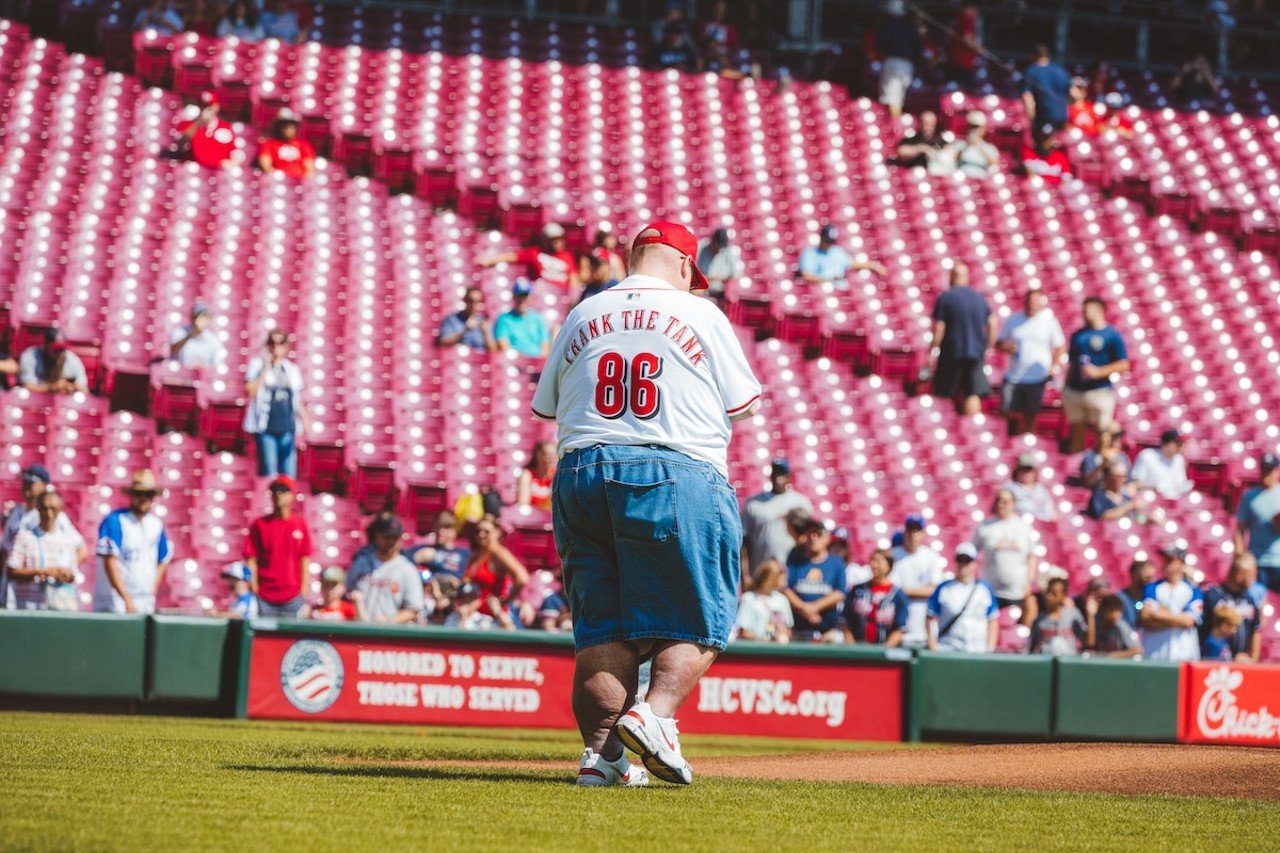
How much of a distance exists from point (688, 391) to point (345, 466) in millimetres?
10177

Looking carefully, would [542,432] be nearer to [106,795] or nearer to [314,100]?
[314,100]

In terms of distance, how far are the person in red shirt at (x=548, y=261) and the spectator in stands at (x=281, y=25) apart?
5.55 metres

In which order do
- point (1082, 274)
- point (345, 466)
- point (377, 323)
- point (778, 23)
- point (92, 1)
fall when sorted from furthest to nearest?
point (778, 23)
point (92, 1)
point (1082, 274)
point (377, 323)
point (345, 466)

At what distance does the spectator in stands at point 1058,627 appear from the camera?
12711 millimetres

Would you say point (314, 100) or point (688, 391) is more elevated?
point (314, 100)

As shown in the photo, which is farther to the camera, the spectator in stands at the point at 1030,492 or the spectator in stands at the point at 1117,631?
the spectator in stands at the point at 1030,492

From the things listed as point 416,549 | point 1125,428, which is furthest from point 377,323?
point 1125,428

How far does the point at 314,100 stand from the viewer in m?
20.5

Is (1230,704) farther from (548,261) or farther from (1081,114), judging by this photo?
(1081,114)

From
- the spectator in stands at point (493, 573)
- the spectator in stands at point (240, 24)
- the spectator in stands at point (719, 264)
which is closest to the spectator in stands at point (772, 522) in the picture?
the spectator in stands at point (493, 573)

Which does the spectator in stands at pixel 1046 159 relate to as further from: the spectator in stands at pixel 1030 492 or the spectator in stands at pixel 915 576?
the spectator in stands at pixel 915 576

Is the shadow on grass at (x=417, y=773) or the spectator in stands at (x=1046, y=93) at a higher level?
the spectator in stands at (x=1046, y=93)

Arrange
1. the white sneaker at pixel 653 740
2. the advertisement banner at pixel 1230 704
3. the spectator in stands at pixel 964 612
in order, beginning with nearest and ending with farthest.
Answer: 1. the white sneaker at pixel 653 740
2. the advertisement banner at pixel 1230 704
3. the spectator in stands at pixel 964 612

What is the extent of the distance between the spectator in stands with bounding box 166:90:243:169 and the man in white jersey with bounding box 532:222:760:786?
14.4 metres
